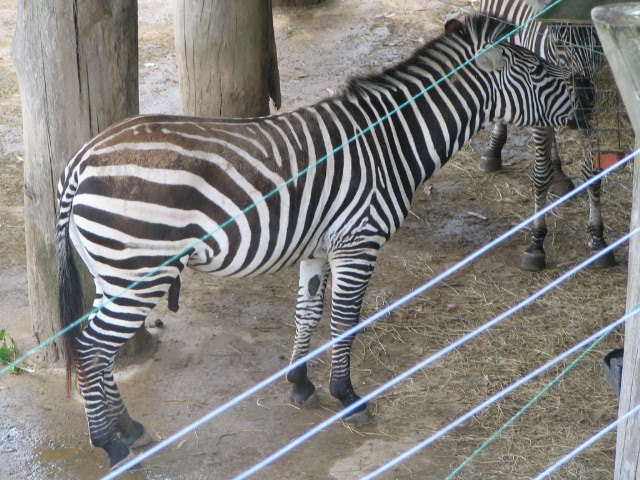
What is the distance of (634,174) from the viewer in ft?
8.32

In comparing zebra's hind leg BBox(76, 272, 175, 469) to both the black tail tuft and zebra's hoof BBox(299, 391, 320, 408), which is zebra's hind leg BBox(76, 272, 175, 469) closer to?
the black tail tuft

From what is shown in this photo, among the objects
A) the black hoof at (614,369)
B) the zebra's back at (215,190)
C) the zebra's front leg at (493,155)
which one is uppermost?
the zebra's back at (215,190)

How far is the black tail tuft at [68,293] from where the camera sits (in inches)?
150

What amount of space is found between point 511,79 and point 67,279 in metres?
2.72

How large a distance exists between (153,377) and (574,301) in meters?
2.94

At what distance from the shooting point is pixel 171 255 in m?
3.68

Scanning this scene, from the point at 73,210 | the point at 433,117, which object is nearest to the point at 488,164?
the point at 433,117

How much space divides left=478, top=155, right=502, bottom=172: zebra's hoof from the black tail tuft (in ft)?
14.7

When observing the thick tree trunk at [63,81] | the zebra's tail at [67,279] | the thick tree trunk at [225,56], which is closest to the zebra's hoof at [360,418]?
the zebra's tail at [67,279]

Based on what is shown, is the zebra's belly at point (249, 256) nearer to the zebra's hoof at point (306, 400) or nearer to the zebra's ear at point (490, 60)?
the zebra's hoof at point (306, 400)

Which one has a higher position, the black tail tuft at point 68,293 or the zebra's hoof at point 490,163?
the black tail tuft at point 68,293

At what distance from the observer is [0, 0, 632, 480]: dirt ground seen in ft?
13.5

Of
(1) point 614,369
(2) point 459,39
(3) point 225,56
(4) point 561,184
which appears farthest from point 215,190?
(4) point 561,184

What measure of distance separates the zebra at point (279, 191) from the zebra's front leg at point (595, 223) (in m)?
0.95
